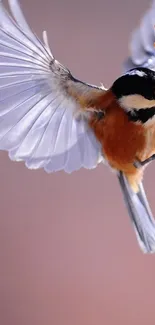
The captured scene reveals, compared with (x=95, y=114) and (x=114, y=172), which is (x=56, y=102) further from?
(x=114, y=172)

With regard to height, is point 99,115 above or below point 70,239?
above

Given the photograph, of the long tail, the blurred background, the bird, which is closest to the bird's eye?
the bird

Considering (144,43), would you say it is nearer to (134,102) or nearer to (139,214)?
(134,102)

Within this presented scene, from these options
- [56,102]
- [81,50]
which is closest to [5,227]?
[81,50]

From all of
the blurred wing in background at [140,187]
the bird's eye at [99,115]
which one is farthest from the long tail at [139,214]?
the bird's eye at [99,115]

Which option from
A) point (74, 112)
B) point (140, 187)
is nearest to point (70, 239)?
point (140, 187)

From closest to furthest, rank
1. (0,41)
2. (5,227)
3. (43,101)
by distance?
1. (0,41)
2. (43,101)
3. (5,227)
